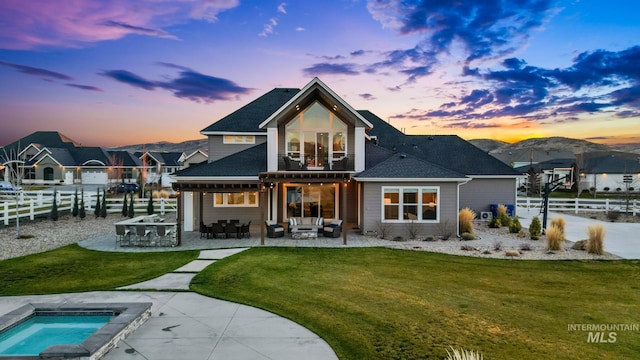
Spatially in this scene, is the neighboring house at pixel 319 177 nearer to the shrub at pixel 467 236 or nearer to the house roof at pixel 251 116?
the house roof at pixel 251 116

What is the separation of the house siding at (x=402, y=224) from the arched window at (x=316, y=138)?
317 cm

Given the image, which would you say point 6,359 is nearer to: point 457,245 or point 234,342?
point 234,342

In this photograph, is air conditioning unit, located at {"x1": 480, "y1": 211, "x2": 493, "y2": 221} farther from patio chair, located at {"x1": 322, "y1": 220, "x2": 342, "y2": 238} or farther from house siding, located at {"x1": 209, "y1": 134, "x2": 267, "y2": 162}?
house siding, located at {"x1": 209, "y1": 134, "x2": 267, "y2": 162}

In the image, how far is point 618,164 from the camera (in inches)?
2128

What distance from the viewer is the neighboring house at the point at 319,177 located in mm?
17016

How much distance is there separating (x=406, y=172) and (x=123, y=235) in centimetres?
1313

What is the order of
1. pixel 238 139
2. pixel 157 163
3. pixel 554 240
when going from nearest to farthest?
pixel 554 240, pixel 238 139, pixel 157 163

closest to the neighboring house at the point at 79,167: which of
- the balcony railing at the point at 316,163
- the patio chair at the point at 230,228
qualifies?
→ the balcony railing at the point at 316,163

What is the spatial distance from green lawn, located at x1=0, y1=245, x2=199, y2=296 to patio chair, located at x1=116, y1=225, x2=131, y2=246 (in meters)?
1.23

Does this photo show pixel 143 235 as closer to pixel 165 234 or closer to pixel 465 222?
pixel 165 234

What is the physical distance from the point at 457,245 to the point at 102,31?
23636 millimetres

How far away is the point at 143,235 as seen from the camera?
49.0 ft

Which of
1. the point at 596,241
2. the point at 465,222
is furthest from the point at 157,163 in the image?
the point at 596,241

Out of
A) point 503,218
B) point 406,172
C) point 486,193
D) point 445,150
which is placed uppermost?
point 445,150
